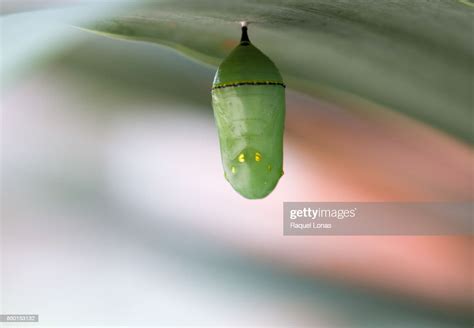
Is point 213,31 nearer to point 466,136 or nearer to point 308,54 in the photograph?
point 308,54

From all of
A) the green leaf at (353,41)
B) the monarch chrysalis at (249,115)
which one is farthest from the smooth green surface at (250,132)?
the green leaf at (353,41)

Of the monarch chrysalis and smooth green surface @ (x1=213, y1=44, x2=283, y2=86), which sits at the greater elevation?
smooth green surface @ (x1=213, y1=44, x2=283, y2=86)

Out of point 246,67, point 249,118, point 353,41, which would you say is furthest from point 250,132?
point 353,41

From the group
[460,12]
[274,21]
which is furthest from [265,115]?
[460,12]

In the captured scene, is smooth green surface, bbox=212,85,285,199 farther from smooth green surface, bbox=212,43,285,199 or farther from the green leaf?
the green leaf

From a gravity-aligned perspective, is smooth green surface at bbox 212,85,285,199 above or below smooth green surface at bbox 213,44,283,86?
below

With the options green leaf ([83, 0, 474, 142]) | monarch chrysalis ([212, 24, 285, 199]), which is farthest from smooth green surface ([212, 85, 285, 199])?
green leaf ([83, 0, 474, 142])

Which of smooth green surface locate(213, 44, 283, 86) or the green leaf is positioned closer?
the green leaf
